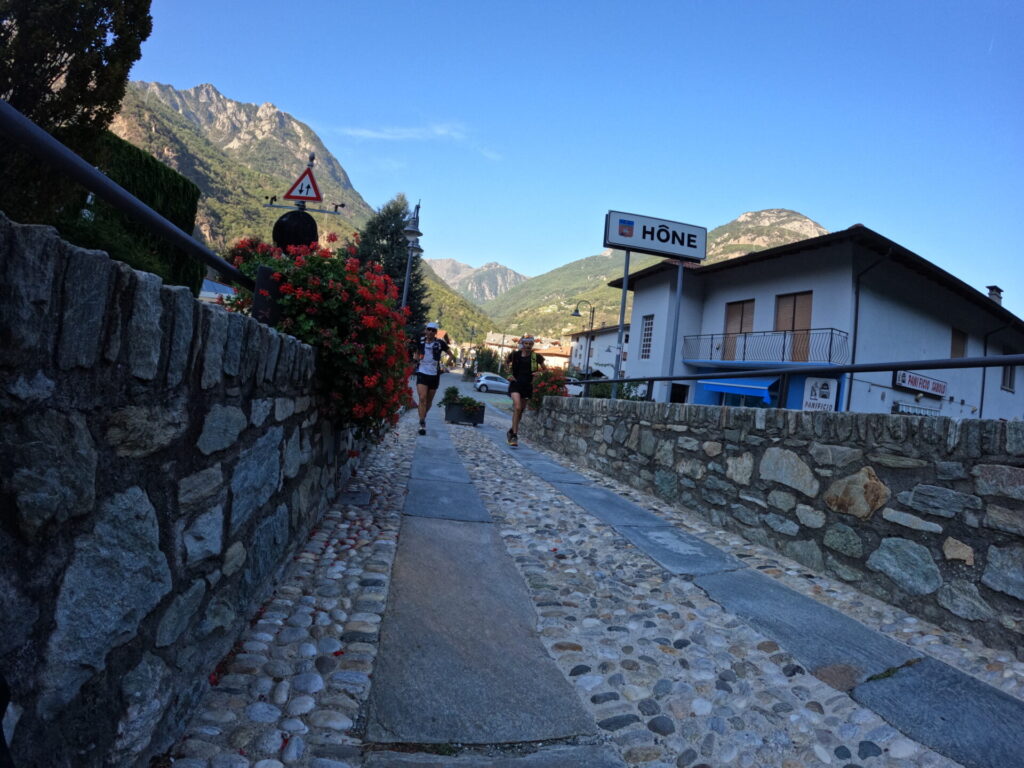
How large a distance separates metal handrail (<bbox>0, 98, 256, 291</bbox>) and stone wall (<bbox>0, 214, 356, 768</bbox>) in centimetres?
27

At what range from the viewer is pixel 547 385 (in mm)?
9758

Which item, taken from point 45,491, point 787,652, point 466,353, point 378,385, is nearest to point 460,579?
point 378,385

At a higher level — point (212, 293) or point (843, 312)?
point (843, 312)

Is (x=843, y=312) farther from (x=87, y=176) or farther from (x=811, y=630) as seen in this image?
(x=87, y=176)

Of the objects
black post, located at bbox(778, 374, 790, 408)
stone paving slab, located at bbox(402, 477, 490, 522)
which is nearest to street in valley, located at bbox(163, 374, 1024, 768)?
stone paving slab, located at bbox(402, 477, 490, 522)

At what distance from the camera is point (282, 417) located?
2.43m

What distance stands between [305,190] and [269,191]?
231ft

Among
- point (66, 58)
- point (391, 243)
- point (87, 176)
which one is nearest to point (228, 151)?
point (391, 243)

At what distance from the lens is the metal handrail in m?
1.04

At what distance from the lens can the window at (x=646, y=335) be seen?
23.8 meters

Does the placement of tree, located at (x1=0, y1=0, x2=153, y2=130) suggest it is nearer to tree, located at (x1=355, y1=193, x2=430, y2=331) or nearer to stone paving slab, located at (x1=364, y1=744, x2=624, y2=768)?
stone paving slab, located at (x1=364, y1=744, x2=624, y2=768)

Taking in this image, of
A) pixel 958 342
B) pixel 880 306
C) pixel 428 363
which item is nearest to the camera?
pixel 428 363

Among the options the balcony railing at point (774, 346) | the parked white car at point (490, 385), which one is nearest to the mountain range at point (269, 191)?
the parked white car at point (490, 385)

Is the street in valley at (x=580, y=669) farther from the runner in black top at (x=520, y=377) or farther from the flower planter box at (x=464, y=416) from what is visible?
the flower planter box at (x=464, y=416)
